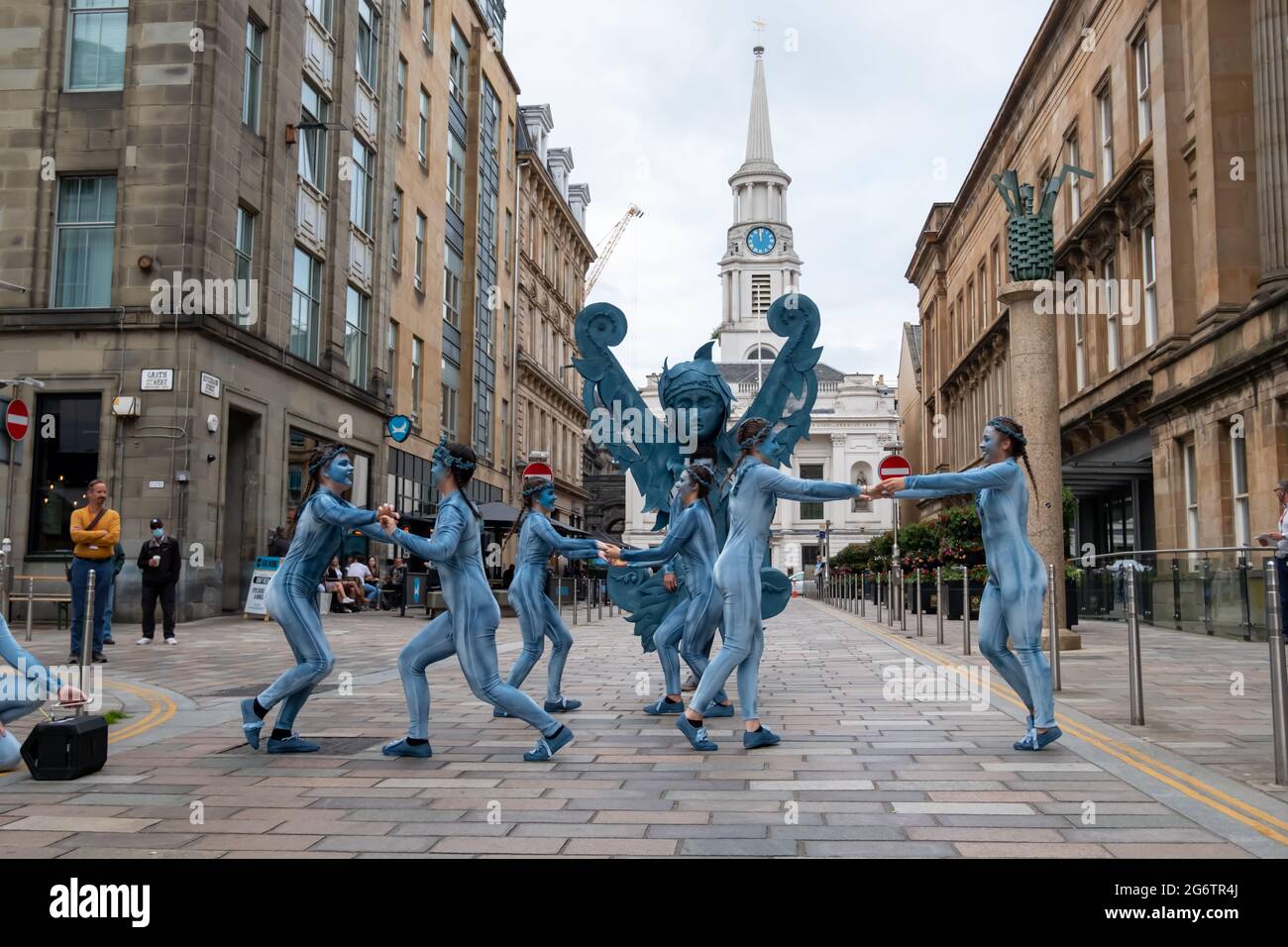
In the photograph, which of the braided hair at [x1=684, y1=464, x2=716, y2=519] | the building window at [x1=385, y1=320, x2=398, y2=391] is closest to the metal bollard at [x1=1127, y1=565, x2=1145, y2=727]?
the braided hair at [x1=684, y1=464, x2=716, y2=519]

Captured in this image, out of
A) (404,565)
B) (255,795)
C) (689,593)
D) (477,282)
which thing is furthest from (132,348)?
(477,282)

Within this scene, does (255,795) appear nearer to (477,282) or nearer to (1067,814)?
(1067,814)

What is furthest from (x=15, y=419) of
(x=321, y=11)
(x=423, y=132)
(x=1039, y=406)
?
(x=423, y=132)

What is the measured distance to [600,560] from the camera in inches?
276

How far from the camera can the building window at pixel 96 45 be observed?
19.5 meters

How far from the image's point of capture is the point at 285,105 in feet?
73.8

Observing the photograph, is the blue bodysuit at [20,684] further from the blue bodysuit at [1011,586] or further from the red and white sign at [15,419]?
the red and white sign at [15,419]

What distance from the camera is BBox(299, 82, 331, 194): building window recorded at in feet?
78.7

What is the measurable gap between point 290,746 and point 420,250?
2948 centimetres

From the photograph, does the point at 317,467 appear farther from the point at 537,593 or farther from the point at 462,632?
the point at 537,593

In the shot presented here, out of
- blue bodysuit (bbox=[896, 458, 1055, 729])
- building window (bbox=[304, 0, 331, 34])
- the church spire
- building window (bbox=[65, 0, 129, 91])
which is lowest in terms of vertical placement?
blue bodysuit (bbox=[896, 458, 1055, 729])

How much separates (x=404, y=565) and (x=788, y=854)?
79.4ft

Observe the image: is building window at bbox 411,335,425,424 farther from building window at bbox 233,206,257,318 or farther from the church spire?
the church spire

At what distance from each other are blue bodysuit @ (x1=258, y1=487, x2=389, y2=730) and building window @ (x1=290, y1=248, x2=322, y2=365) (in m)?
17.9
